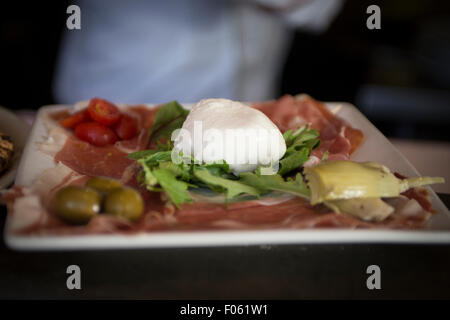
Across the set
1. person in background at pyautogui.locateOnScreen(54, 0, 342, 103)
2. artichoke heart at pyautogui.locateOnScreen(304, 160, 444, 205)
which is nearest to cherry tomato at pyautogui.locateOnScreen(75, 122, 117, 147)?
artichoke heart at pyautogui.locateOnScreen(304, 160, 444, 205)

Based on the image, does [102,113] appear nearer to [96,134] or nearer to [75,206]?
[96,134]

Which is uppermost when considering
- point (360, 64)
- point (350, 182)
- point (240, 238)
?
point (360, 64)

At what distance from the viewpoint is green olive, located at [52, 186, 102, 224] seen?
111cm

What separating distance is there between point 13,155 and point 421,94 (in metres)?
3.77

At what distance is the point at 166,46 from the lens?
253cm

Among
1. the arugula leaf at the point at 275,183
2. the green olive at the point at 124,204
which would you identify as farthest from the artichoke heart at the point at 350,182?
the green olive at the point at 124,204

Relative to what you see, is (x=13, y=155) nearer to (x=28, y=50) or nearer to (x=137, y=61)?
(x=137, y=61)

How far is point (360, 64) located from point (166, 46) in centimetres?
232

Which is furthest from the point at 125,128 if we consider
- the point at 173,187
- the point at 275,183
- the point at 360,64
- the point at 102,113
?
the point at 360,64

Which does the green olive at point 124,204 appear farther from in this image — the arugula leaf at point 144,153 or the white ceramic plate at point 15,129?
the white ceramic plate at point 15,129

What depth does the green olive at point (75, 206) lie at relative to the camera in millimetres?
1107

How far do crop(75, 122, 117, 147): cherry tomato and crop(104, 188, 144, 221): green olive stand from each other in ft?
1.78

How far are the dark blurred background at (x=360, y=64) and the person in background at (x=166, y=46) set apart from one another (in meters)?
1.35

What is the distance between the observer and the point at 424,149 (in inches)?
79.5
